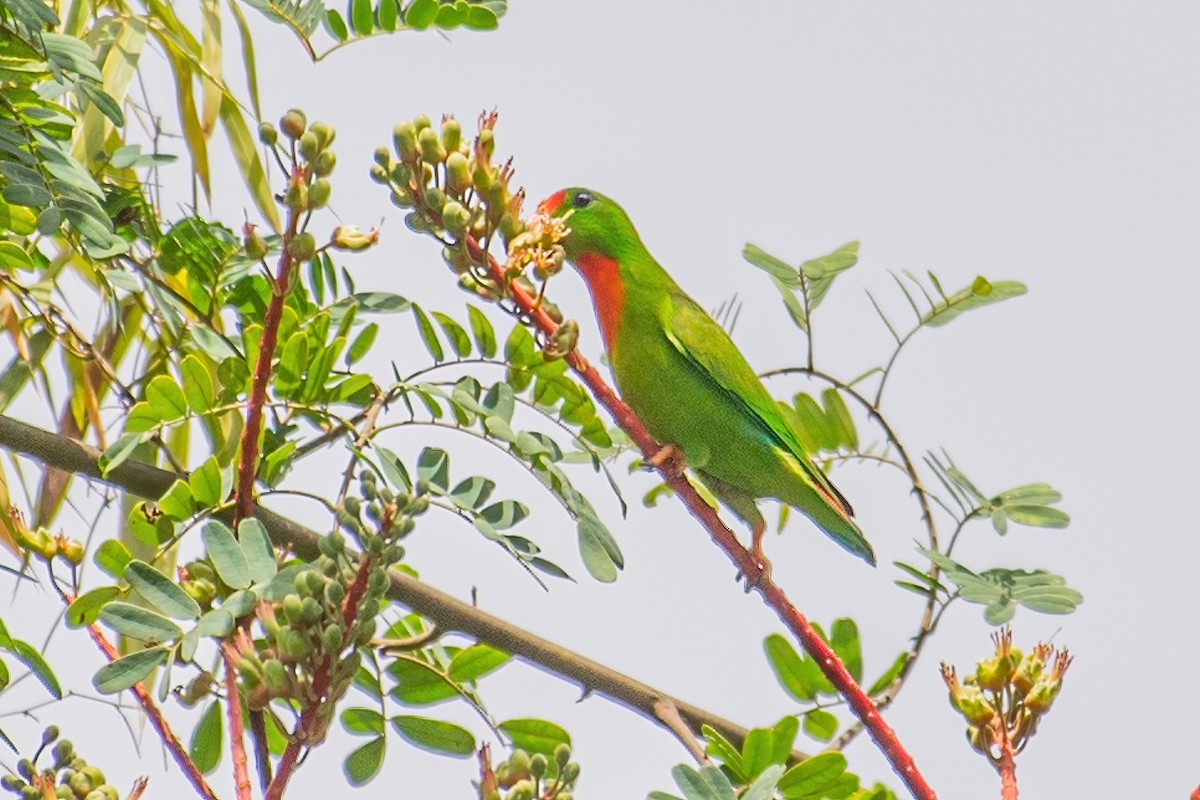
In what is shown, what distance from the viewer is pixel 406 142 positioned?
1.58 meters

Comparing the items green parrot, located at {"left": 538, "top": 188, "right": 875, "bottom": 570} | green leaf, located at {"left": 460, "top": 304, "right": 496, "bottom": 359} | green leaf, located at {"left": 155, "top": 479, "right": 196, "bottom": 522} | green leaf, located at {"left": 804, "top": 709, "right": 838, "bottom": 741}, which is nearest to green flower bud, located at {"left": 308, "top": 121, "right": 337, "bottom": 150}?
green leaf, located at {"left": 155, "top": 479, "right": 196, "bottom": 522}

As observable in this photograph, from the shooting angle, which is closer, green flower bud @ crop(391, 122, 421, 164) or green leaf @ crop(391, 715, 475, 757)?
green flower bud @ crop(391, 122, 421, 164)

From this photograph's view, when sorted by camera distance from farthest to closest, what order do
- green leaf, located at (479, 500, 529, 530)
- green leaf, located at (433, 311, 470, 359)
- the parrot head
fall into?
1. the parrot head
2. green leaf, located at (433, 311, 470, 359)
3. green leaf, located at (479, 500, 529, 530)

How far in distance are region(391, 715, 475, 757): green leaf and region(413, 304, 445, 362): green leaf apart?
551 millimetres

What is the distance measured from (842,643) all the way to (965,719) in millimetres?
693

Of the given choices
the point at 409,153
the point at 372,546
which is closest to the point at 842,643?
the point at 409,153

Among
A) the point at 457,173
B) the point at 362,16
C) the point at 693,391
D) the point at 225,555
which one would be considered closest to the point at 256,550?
the point at 225,555

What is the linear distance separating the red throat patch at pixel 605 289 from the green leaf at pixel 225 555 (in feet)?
5.91

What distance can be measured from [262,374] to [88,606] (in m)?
0.37

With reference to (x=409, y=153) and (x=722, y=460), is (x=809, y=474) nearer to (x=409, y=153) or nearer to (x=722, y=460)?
(x=722, y=460)

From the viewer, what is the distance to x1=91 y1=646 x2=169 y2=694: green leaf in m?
1.43

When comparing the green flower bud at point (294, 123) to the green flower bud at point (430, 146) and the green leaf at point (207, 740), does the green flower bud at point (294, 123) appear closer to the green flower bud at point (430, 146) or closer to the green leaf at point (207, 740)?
the green flower bud at point (430, 146)

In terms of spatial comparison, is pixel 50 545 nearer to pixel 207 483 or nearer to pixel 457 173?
pixel 207 483

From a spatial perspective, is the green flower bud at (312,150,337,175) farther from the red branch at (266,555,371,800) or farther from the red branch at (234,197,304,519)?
the red branch at (266,555,371,800)
